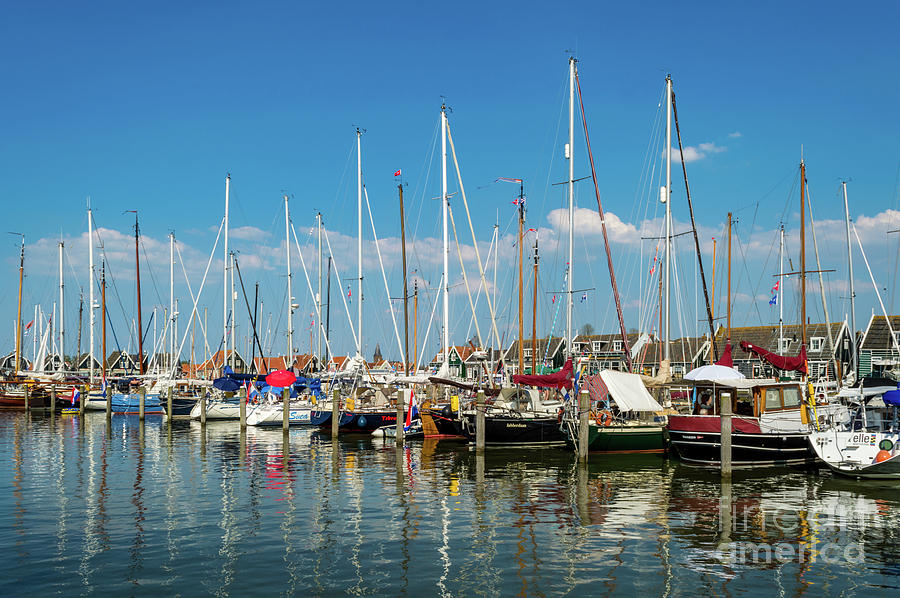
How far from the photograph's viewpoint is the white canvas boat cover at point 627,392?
33812mm

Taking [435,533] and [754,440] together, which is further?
[754,440]

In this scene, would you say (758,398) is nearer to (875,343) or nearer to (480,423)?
(480,423)

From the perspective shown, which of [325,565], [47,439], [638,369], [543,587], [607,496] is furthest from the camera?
[638,369]

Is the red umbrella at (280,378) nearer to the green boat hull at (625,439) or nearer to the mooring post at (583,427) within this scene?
the green boat hull at (625,439)

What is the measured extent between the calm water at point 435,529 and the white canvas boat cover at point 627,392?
2265mm

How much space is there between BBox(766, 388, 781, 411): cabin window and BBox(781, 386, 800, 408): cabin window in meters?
0.30

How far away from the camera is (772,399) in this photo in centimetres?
3123

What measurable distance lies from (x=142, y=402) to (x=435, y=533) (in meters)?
40.4

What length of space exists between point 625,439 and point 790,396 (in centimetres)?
674

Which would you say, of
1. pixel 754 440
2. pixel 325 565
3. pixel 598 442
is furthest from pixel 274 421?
pixel 325 565

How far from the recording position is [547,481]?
90.2 ft

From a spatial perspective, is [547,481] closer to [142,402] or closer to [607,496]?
[607,496]

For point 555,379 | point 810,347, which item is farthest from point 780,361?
point 810,347

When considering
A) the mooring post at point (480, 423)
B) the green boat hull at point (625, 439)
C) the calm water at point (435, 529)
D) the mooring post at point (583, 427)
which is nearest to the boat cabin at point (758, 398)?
the green boat hull at point (625, 439)
